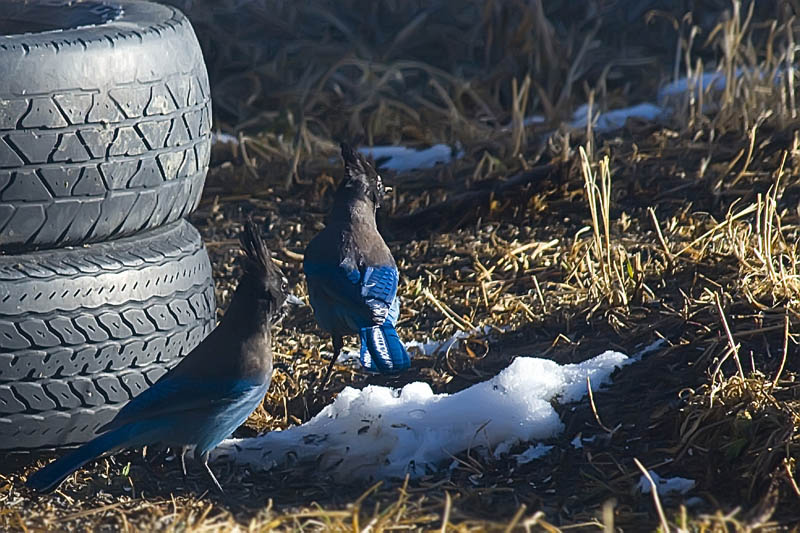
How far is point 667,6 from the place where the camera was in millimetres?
8391

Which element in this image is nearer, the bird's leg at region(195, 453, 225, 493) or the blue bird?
the blue bird

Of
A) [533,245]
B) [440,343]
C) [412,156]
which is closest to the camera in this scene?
[440,343]

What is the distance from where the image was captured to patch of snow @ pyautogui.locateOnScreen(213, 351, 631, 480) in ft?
11.5

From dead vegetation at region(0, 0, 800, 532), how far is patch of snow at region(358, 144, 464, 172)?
4.8 inches

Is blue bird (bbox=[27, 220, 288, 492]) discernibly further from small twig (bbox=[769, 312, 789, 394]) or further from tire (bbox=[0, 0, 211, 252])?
small twig (bbox=[769, 312, 789, 394])

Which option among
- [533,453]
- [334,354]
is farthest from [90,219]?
[533,453]

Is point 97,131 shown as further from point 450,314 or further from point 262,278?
point 450,314

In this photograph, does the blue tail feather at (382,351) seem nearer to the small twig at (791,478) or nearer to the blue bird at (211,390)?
the blue bird at (211,390)

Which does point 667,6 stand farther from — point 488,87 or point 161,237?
point 161,237

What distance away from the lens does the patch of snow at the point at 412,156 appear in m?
6.48

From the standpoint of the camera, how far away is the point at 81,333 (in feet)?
11.4

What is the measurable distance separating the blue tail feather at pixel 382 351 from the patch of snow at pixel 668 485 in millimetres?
835

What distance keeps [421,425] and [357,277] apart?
665mm

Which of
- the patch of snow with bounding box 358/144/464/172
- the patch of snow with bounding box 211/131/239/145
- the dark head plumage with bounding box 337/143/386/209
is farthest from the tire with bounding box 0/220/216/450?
the patch of snow with bounding box 211/131/239/145
